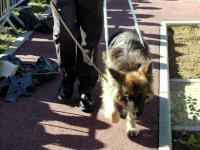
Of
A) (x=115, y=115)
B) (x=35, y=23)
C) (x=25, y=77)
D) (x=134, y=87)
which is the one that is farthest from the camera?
(x=35, y=23)

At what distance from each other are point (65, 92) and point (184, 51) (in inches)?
135

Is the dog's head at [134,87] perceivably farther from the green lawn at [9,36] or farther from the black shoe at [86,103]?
the green lawn at [9,36]

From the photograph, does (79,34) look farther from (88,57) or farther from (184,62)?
(184,62)

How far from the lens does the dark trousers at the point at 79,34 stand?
211 inches

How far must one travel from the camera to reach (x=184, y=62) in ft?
26.4

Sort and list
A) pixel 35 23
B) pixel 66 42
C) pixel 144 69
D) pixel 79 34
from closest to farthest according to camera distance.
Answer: pixel 144 69
pixel 66 42
pixel 79 34
pixel 35 23

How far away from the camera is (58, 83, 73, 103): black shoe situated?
19.4 ft

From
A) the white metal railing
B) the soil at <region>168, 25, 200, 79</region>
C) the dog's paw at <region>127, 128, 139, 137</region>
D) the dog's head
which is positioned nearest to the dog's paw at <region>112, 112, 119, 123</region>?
the dog's paw at <region>127, 128, 139, 137</region>

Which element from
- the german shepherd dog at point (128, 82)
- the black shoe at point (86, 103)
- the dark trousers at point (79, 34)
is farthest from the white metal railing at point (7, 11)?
the german shepherd dog at point (128, 82)

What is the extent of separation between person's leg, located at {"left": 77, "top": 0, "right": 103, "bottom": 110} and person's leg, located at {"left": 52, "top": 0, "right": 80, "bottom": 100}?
10cm

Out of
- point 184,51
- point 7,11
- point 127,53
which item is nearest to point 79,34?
point 127,53

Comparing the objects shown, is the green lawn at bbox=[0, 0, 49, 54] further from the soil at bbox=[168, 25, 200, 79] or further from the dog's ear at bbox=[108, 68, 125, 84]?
the dog's ear at bbox=[108, 68, 125, 84]

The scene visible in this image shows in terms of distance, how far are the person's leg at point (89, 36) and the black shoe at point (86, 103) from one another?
13 millimetres

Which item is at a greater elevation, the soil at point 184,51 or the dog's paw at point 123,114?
the soil at point 184,51
